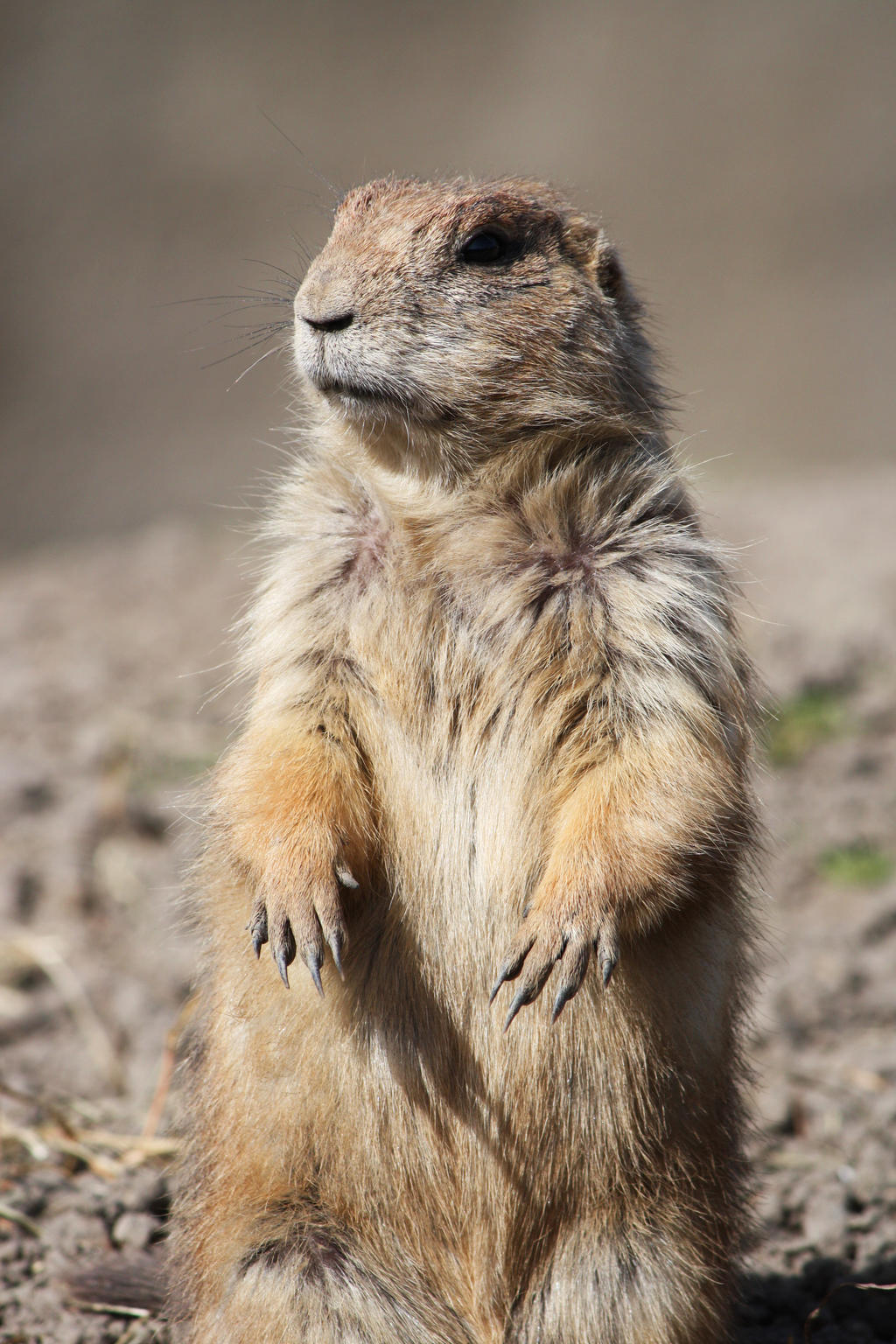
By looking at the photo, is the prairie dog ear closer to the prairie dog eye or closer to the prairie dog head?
the prairie dog head

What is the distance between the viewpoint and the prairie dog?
10.2ft

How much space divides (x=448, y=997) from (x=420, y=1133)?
0.33 metres

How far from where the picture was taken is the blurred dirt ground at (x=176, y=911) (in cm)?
408

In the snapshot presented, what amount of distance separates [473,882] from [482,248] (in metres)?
1.74

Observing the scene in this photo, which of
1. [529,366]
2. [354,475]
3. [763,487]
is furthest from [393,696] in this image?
[763,487]

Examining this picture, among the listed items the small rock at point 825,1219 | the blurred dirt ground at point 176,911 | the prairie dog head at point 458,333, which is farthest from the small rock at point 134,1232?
the prairie dog head at point 458,333

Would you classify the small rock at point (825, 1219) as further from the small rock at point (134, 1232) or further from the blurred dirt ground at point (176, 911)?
the small rock at point (134, 1232)

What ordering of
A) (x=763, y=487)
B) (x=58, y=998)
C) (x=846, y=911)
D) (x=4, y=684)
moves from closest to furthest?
(x=58, y=998)
(x=846, y=911)
(x=4, y=684)
(x=763, y=487)

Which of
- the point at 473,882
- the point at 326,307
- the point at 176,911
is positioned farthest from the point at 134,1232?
the point at 326,307

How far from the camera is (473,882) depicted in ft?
10.7

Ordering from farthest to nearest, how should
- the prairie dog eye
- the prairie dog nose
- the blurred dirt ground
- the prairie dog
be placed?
the blurred dirt ground
the prairie dog eye
the prairie dog nose
the prairie dog

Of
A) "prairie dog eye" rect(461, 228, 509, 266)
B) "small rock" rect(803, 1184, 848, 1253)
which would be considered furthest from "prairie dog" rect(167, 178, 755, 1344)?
"small rock" rect(803, 1184, 848, 1253)

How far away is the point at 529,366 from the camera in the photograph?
355 cm

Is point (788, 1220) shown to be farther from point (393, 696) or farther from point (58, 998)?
point (58, 998)
